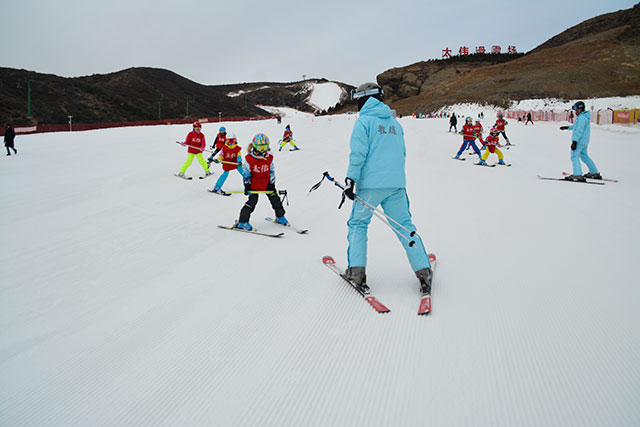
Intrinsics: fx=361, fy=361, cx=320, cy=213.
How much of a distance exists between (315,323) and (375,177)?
151 cm

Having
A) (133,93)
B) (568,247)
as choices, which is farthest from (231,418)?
(133,93)

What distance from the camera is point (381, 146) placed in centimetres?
358

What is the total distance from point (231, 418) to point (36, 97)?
81.2m

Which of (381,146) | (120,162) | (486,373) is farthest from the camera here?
(120,162)

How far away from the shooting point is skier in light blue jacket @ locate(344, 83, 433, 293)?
140 inches

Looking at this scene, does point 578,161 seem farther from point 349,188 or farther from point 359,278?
point 349,188

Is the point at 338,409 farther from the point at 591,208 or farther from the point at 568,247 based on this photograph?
the point at 591,208

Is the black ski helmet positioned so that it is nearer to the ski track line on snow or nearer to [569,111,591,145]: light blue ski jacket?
the ski track line on snow

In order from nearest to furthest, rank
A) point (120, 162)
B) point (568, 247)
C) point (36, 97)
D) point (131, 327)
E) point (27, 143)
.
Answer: point (131, 327) → point (568, 247) → point (120, 162) → point (27, 143) → point (36, 97)

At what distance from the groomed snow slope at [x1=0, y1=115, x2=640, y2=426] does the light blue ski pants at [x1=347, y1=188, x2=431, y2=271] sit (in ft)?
1.30

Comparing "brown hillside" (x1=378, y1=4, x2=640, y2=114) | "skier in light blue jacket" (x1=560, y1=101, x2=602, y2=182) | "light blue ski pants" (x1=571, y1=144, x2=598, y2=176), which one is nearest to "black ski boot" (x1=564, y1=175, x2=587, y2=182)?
"skier in light blue jacket" (x1=560, y1=101, x2=602, y2=182)

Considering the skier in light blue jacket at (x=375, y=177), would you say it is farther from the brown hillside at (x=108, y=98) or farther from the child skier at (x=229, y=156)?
the brown hillside at (x=108, y=98)

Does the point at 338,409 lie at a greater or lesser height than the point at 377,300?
lesser

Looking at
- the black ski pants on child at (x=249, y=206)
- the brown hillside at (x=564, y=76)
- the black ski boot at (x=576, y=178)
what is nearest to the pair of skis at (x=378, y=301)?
the black ski pants on child at (x=249, y=206)
